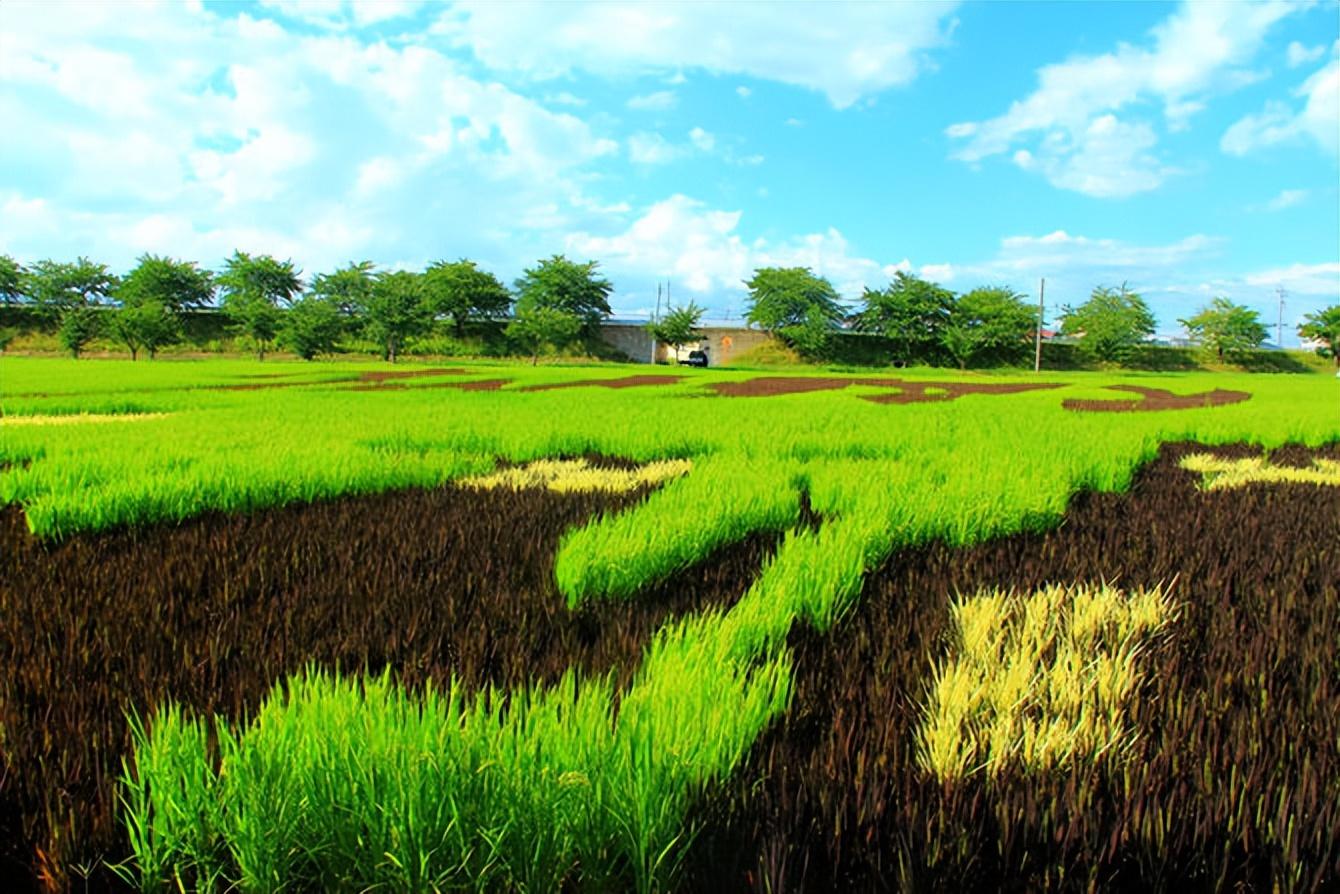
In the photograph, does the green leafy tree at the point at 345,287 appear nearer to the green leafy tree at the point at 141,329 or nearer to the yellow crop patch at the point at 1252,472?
the green leafy tree at the point at 141,329

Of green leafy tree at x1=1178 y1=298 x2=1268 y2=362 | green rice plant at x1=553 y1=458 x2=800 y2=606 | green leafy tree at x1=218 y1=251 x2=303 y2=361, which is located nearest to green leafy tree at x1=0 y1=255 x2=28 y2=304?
green leafy tree at x1=218 y1=251 x2=303 y2=361

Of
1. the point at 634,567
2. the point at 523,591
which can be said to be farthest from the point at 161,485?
the point at 634,567

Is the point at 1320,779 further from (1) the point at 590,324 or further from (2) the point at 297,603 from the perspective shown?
(1) the point at 590,324

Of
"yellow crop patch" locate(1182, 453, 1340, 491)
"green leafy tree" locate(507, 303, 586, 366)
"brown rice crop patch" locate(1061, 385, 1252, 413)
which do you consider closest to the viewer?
"yellow crop patch" locate(1182, 453, 1340, 491)

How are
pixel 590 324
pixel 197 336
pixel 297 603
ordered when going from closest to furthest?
pixel 297 603
pixel 197 336
pixel 590 324

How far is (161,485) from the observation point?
3334 millimetres

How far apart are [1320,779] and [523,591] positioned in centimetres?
176

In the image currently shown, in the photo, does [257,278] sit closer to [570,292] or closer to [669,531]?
[570,292]

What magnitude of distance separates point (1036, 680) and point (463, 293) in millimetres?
60728

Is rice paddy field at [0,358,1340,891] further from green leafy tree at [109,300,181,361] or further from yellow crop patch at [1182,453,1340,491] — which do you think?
green leafy tree at [109,300,181,361]

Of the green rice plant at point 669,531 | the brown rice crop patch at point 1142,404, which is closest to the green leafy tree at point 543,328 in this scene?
the brown rice crop patch at point 1142,404

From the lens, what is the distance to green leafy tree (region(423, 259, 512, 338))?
189 ft

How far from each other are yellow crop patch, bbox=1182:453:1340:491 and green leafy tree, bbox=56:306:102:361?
57.9m

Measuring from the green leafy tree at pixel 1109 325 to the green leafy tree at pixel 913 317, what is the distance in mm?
11980
